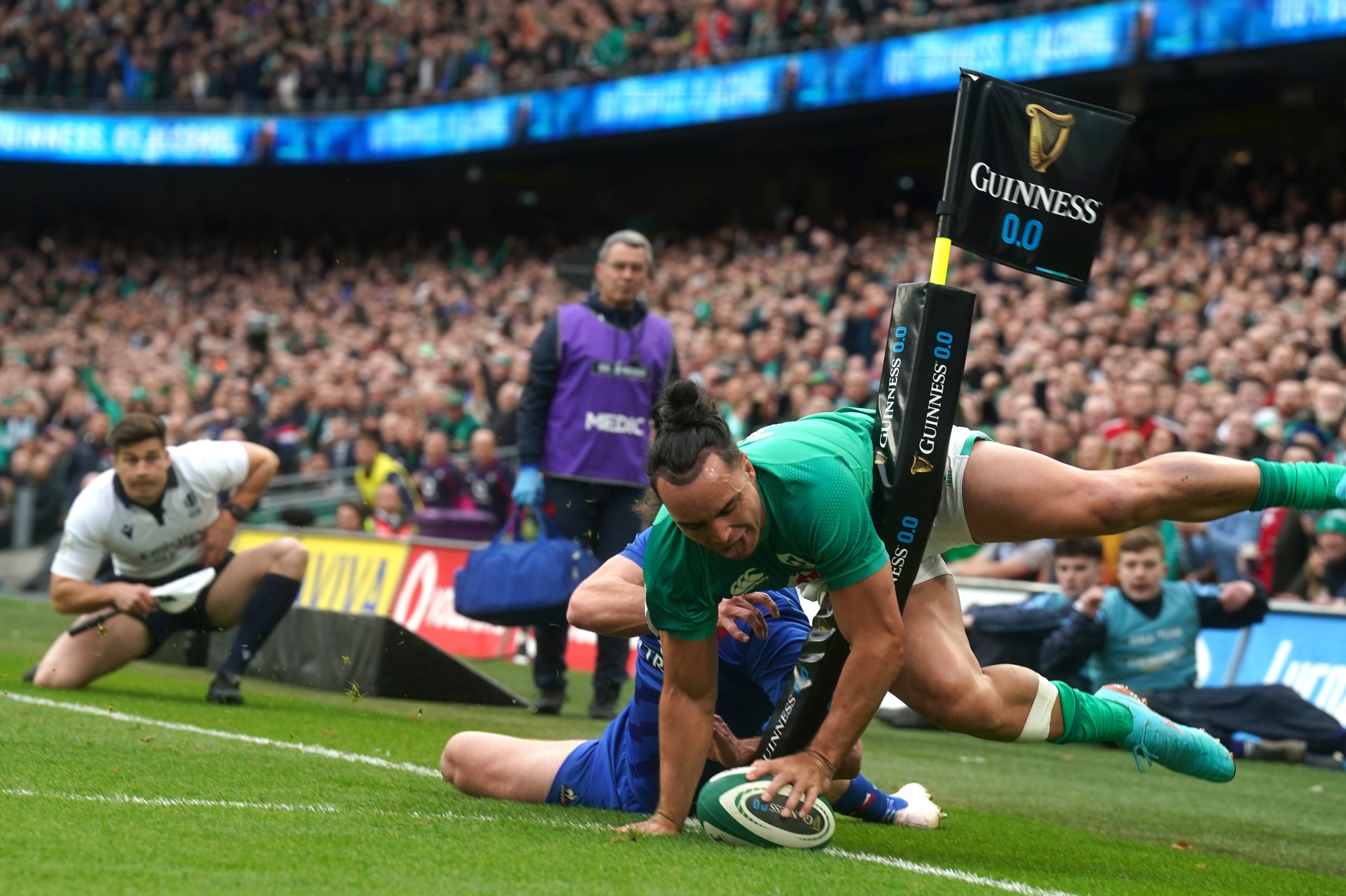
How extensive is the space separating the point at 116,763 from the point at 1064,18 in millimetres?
14887

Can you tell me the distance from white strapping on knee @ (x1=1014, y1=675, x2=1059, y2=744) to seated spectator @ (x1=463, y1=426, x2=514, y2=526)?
322 inches

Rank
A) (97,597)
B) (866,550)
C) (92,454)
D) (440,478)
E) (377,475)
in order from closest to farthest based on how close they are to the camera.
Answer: (866,550) < (97,597) < (440,478) < (377,475) < (92,454)

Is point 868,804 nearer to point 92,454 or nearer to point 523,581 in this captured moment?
point 523,581

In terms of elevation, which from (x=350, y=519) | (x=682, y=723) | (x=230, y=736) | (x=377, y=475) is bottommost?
(x=350, y=519)

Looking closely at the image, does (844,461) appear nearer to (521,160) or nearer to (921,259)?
(921,259)

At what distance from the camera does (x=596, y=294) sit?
765cm

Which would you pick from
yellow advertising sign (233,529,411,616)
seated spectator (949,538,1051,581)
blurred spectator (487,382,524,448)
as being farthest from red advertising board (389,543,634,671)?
seated spectator (949,538,1051,581)

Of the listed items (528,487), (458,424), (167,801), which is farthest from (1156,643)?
(458,424)

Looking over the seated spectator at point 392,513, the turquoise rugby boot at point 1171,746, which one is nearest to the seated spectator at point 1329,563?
the turquoise rugby boot at point 1171,746

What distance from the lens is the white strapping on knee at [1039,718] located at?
4.38 metres

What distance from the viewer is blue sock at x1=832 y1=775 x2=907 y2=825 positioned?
4.79m

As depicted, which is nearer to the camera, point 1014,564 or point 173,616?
point 173,616

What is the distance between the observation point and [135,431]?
22.9 feet

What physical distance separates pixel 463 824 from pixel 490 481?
27.9 ft
